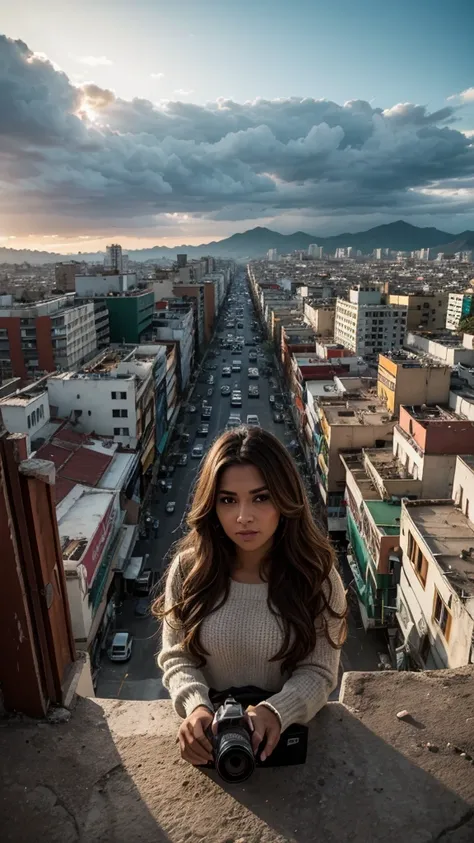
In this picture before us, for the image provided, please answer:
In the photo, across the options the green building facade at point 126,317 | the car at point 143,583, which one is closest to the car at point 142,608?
the car at point 143,583

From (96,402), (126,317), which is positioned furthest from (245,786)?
(126,317)

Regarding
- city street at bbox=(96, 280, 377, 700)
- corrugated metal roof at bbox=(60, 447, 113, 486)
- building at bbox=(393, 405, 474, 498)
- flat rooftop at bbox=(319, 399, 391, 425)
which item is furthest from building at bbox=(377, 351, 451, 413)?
corrugated metal roof at bbox=(60, 447, 113, 486)

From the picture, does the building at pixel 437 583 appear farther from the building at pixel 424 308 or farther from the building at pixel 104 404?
the building at pixel 424 308

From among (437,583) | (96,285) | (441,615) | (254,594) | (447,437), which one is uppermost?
(254,594)

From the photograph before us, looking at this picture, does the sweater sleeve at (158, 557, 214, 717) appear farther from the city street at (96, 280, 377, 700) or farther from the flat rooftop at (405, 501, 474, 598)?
the flat rooftop at (405, 501, 474, 598)

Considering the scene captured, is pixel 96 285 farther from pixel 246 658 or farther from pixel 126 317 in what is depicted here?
pixel 246 658
